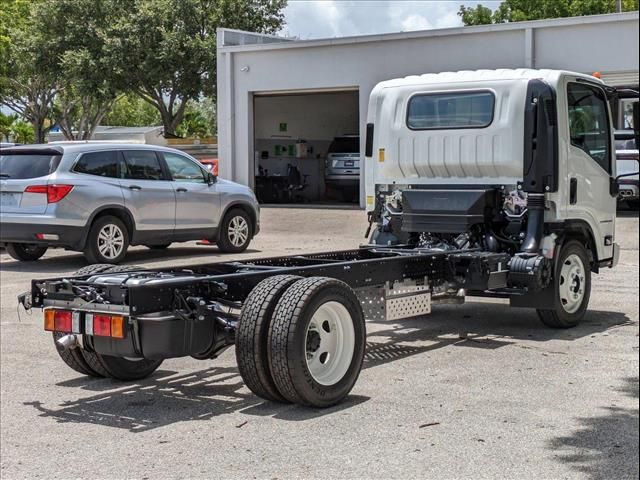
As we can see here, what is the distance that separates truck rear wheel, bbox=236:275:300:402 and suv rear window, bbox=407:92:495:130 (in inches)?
145

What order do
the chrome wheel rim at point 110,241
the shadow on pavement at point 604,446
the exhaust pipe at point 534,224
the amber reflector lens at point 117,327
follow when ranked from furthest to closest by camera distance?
the chrome wheel rim at point 110,241, the exhaust pipe at point 534,224, the amber reflector lens at point 117,327, the shadow on pavement at point 604,446

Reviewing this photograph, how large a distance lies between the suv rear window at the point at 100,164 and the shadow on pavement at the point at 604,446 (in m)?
9.77

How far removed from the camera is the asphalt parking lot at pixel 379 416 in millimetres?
5480

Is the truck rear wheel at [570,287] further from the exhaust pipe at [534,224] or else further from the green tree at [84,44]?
the green tree at [84,44]

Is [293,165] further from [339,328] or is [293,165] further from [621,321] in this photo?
[339,328]

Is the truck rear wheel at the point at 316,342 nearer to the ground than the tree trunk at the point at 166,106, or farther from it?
nearer to the ground

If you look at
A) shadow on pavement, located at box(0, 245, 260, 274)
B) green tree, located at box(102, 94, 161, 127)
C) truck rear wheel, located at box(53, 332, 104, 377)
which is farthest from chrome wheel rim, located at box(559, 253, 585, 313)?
green tree, located at box(102, 94, 161, 127)

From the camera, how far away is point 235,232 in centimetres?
1681

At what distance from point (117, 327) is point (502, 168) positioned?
4400mm

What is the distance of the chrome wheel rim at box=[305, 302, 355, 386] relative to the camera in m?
6.73

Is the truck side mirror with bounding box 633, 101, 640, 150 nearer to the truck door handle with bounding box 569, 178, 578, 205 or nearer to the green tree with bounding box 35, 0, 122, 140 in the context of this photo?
the truck door handle with bounding box 569, 178, 578, 205

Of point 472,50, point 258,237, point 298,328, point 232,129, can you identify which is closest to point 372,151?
point 298,328

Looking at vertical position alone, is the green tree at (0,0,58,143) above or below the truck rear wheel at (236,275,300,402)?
above

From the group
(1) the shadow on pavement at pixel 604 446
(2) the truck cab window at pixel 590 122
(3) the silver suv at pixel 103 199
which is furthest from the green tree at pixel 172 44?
(1) the shadow on pavement at pixel 604 446
